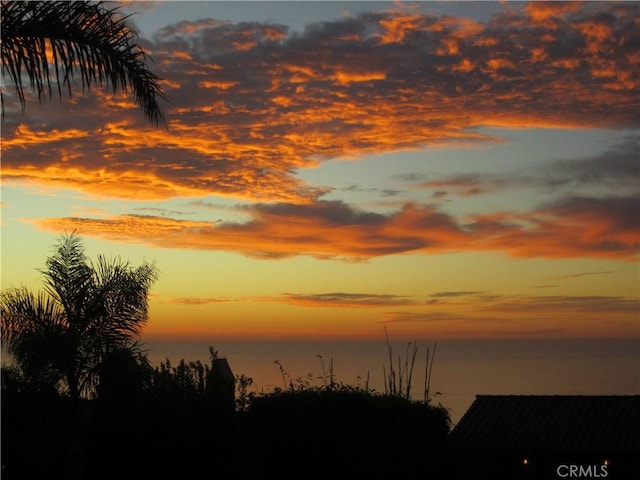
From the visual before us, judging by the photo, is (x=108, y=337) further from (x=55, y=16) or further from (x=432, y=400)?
(x=55, y=16)

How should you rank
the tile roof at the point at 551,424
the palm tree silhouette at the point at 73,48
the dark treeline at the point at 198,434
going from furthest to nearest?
the tile roof at the point at 551,424, the dark treeline at the point at 198,434, the palm tree silhouette at the point at 73,48

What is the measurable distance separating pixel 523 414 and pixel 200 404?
28.6 feet

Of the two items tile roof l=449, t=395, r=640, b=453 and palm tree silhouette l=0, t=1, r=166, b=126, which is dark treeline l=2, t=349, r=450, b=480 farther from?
palm tree silhouette l=0, t=1, r=166, b=126

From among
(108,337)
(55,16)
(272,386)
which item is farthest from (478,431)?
(55,16)

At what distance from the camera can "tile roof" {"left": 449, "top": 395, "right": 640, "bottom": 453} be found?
19922 millimetres

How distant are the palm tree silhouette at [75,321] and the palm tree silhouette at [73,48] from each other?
1128 centimetres

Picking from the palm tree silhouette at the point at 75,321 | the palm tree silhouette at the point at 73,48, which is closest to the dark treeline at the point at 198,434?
the palm tree silhouette at the point at 75,321

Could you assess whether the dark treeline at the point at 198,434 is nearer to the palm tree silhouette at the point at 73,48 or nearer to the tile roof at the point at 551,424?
the tile roof at the point at 551,424

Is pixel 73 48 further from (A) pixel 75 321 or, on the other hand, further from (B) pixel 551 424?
(B) pixel 551 424

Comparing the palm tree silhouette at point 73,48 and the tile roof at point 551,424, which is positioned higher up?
the palm tree silhouette at point 73,48

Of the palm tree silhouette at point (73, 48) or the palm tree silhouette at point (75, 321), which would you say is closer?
the palm tree silhouette at point (73, 48)

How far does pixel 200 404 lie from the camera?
18.4m

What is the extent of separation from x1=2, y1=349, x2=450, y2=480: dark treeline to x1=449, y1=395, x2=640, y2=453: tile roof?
261 centimetres

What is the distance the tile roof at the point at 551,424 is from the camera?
19922 millimetres
